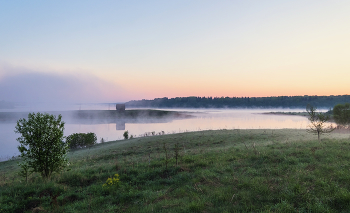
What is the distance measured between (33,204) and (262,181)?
839 cm

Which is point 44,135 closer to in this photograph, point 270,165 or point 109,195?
point 109,195

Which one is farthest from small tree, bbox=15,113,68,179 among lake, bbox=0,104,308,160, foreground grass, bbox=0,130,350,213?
lake, bbox=0,104,308,160

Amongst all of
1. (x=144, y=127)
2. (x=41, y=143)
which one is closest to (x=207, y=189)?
(x=41, y=143)

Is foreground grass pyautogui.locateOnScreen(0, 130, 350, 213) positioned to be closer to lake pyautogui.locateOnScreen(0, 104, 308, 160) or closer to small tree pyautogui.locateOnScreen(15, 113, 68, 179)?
small tree pyautogui.locateOnScreen(15, 113, 68, 179)

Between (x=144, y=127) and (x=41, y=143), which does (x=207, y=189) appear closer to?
(x=41, y=143)

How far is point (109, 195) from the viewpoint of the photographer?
22.8 feet

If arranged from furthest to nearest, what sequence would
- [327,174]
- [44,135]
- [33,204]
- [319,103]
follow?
[319,103] < [44,135] < [327,174] < [33,204]

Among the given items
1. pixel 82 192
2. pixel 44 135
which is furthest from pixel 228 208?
pixel 44 135

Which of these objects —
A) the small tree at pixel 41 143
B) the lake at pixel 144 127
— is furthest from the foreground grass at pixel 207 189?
the lake at pixel 144 127

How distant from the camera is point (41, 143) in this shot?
877 cm

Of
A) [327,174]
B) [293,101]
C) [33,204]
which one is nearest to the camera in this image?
[33,204]

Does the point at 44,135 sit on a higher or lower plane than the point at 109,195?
higher

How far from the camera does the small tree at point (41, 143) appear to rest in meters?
8.68

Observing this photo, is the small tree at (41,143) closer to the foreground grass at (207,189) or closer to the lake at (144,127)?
the foreground grass at (207,189)
